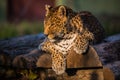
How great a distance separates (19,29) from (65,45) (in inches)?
233

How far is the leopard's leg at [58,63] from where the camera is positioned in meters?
5.42

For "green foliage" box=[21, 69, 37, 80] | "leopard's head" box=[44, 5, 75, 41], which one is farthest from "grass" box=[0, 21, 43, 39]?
"leopard's head" box=[44, 5, 75, 41]

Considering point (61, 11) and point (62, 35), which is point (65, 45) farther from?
point (61, 11)

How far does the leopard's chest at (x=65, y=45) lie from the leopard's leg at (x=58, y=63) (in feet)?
0.24

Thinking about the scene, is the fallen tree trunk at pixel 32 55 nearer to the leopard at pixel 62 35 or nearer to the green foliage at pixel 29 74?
the leopard at pixel 62 35

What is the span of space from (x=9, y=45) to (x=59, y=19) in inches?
74.5

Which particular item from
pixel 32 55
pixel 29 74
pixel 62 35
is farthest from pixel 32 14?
pixel 62 35

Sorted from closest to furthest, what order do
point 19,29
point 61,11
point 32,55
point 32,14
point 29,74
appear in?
point 61,11
point 32,55
point 29,74
point 19,29
point 32,14

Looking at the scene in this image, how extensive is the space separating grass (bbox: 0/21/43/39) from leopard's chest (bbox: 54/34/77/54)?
5.39m

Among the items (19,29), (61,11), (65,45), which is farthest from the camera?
(19,29)

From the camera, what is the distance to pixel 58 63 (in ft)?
17.8

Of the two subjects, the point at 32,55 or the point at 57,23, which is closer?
the point at 57,23

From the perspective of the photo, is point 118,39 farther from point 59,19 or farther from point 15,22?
point 15,22

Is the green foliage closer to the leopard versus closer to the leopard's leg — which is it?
the leopard
